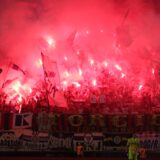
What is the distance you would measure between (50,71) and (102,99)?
9417 millimetres

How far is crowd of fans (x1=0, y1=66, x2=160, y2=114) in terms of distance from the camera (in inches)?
1188

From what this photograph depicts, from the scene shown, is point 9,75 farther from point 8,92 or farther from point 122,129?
point 122,129

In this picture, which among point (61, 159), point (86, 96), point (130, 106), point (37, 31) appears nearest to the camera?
point (61, 159)

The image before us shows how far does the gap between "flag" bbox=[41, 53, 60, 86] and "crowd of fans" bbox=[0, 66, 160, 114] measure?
186 cm

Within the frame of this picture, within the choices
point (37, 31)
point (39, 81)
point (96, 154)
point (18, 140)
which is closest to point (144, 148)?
point (96, 154)

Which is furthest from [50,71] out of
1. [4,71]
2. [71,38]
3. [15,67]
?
[71,38]

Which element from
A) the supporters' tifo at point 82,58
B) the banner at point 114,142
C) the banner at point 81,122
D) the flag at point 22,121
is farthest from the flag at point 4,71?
the banner at point 114,142

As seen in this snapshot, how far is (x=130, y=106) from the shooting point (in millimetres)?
31734

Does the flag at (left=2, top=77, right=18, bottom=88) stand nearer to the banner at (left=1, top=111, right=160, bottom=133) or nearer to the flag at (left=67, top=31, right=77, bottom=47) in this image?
the flag at (left=67, top=31, right=77, bottom=47)

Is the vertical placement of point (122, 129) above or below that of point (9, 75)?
below

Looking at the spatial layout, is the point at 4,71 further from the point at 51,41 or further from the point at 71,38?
the point at 71,38

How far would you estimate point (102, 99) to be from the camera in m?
31.3

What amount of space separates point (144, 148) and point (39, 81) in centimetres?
2013

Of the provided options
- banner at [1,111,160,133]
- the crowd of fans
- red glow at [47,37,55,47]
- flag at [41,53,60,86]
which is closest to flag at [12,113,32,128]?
banner at [1,111,160,133]
